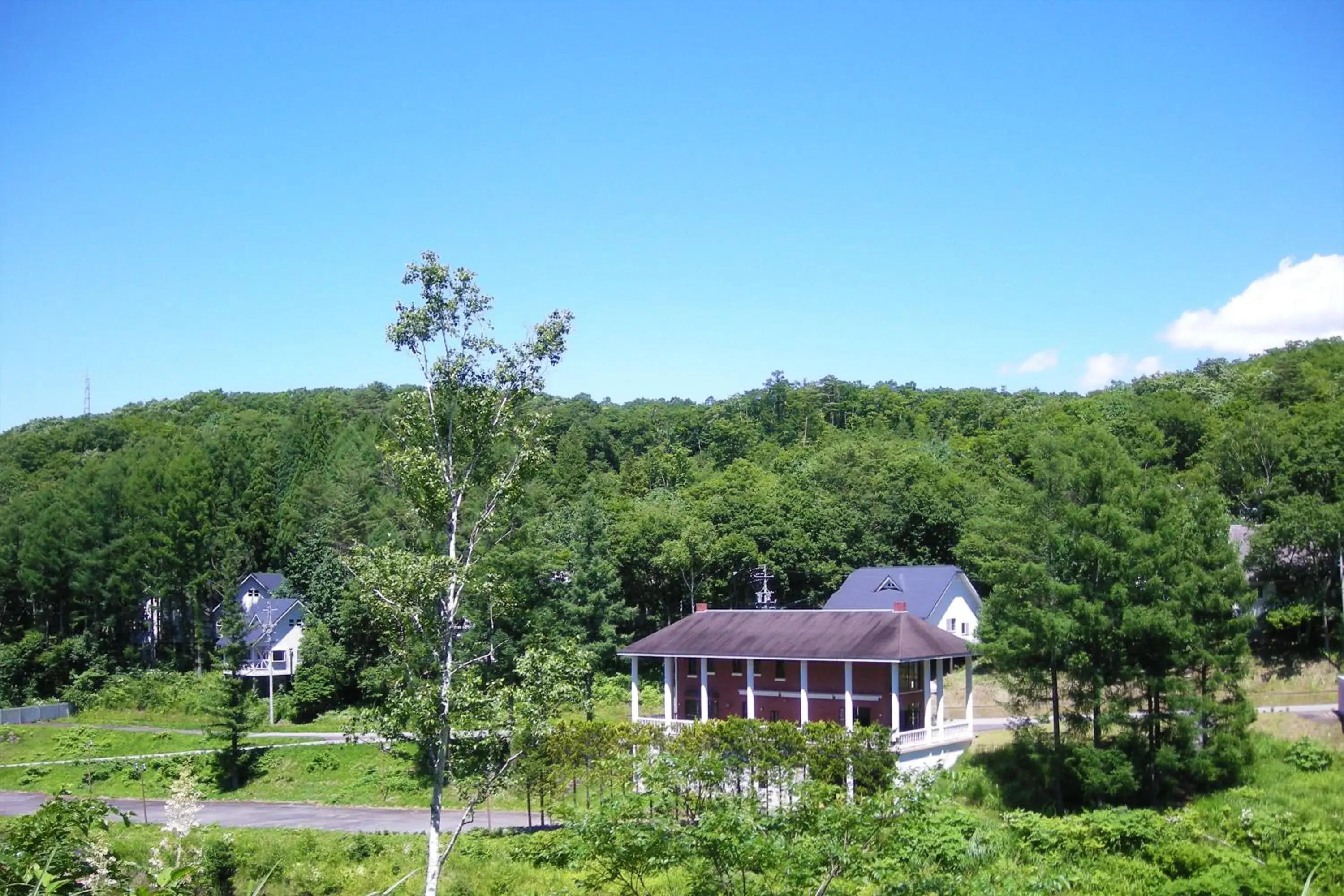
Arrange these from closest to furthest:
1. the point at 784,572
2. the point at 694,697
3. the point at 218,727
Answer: the point at 694,697 → the point at 218,727 → the point at 784,572

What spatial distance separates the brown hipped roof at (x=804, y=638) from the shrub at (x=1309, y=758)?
300 inches

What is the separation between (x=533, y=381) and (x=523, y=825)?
590 inches

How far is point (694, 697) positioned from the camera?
109ft

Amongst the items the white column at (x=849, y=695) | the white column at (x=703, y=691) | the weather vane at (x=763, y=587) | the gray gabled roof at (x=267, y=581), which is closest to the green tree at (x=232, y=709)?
the gray gabled roof at (x=267, y=581)

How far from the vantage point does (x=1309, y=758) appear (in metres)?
23.3

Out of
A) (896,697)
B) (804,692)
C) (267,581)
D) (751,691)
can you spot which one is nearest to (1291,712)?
(896,697)

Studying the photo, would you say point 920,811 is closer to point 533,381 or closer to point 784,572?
point 533,381

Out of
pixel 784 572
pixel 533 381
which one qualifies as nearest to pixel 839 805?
pixel 533 381

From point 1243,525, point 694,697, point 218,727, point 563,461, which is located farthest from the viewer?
point 563,461

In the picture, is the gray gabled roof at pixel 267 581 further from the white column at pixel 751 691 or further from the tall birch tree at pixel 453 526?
the tall birch tree at pixel 453 526

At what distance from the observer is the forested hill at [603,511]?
129 feet

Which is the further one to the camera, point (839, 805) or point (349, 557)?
point (349, 557)

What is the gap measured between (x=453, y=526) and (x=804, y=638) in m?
16.2

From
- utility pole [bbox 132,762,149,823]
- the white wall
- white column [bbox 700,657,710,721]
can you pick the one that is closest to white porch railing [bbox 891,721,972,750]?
white column [bbox 700,657,710,721]
